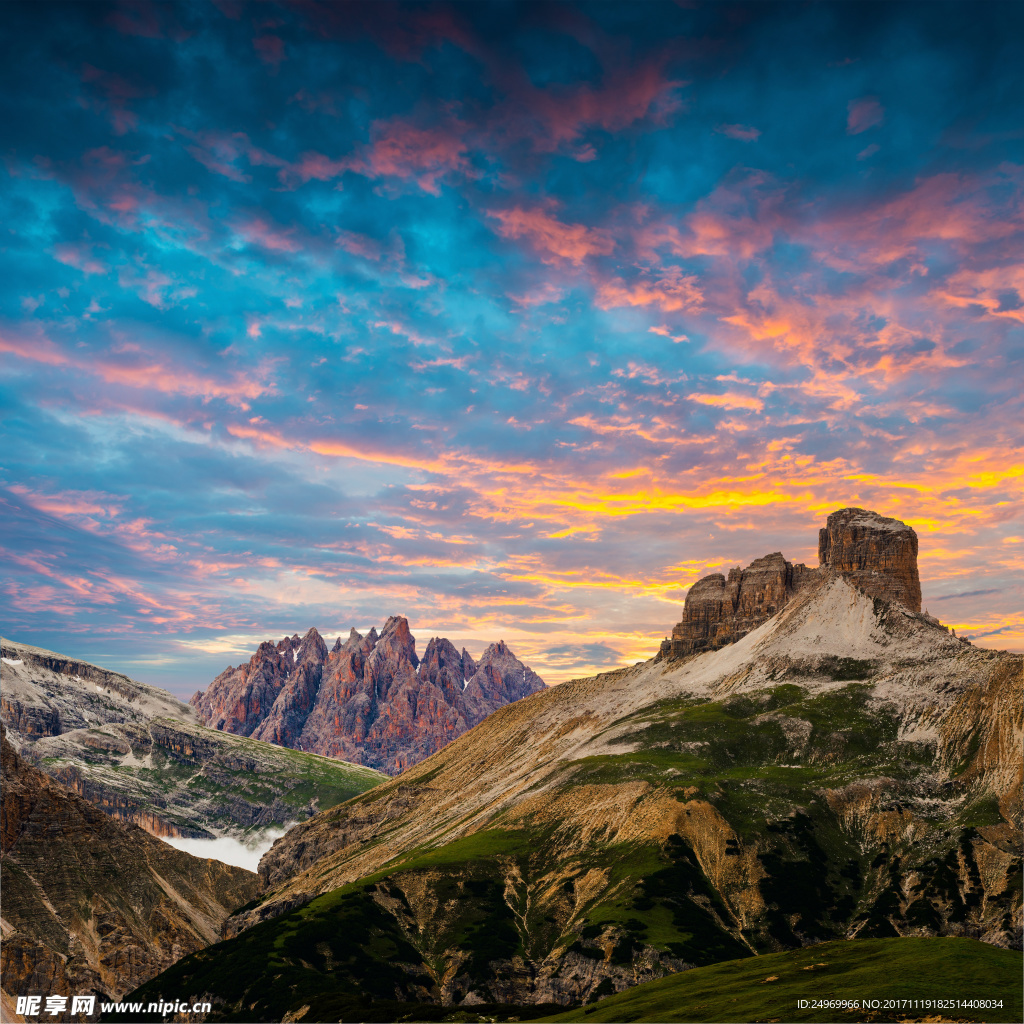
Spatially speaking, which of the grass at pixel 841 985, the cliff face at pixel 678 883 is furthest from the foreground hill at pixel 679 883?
the grass at pixel 841 985

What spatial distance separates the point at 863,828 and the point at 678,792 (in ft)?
→ 131

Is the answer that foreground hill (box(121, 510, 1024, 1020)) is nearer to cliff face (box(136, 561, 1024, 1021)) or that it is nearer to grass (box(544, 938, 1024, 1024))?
cliff face (box(136, 561, 1024, 1021))

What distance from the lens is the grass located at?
5915cm

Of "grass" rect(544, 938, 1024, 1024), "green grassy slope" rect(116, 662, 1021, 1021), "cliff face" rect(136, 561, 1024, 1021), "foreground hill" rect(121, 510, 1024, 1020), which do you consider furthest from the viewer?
"foreground hill" rect(121, 510, 1024, 1020)

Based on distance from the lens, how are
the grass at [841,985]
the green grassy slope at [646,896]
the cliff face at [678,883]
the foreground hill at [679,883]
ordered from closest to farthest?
the grass at [841,985]
the green grassy slope at [646,896]
the cliff face at [678,883]
the foreground hill at [679,883]

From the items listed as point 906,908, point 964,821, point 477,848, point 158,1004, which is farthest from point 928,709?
point 158,1004

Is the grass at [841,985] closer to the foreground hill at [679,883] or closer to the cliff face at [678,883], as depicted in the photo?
the foreground hill at [679,883]

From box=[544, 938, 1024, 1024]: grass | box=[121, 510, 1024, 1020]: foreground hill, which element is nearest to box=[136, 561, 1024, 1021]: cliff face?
box=[121, 510, 1024, 1020]: foreground hill

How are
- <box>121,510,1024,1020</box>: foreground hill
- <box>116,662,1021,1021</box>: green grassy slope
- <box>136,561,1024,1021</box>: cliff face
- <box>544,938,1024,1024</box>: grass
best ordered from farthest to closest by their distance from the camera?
1. <box>121,510,1024,1020</box>: foreground hill
2. <box>136,561,1024,1021</box>: cliff face
3. <box>116,662,1021,1021</box>: green grassy slope
4. <box>544,938,1024,1024</box>: grass

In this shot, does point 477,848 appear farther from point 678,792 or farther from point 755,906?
Result: point 755,906

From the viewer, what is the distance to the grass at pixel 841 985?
59.1m

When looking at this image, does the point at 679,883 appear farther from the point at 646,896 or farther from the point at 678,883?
the point at 646,896

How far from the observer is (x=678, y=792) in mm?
175875

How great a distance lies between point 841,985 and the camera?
67.6 metres
